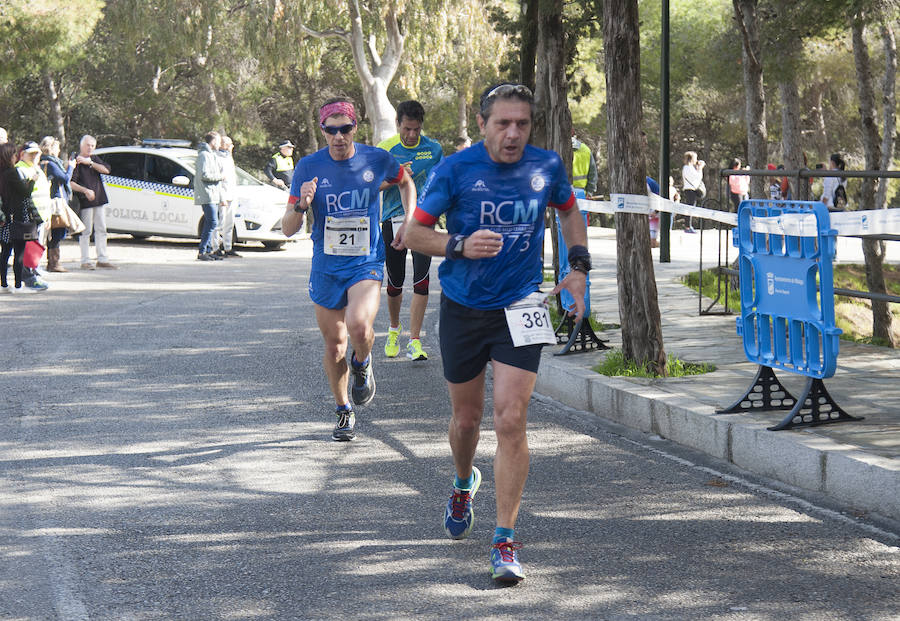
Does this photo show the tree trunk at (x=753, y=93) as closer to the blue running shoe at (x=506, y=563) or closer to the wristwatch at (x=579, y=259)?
the wristwatch at (x=579, y=259)

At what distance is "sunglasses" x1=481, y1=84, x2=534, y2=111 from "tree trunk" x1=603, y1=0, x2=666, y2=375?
3878 millimetres

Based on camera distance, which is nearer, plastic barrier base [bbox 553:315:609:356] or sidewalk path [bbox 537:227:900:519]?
sidewalk path [bbox 537:227:900:519]

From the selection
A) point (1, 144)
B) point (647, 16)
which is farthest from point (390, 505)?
point (647, 16)

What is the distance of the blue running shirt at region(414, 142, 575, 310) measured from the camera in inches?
191

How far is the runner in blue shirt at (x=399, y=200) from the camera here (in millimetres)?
9398

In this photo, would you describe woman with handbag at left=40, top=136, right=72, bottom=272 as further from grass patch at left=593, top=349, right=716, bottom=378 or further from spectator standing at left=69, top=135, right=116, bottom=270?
grass patch at left=593, top=349, right=716, bottom=378

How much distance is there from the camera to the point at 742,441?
21.5 feet

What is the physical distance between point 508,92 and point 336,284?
275cm

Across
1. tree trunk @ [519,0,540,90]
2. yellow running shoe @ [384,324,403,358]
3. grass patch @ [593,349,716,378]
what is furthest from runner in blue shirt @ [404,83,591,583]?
tree trunk @ [519,0,540,90]

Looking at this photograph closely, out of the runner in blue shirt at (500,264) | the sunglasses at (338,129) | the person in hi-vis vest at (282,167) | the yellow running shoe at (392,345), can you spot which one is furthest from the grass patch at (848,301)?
the person in hi-vis vest at (282,167)

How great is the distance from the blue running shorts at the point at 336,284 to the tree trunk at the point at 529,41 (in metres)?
6.87

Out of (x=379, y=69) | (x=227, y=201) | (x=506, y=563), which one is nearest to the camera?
(x=506, y=563)

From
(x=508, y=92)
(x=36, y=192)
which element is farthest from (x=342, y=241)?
(x=36, y=192)

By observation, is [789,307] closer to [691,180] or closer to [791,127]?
[791,127]
